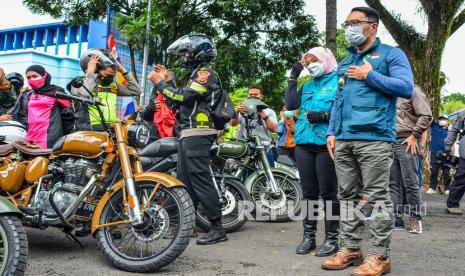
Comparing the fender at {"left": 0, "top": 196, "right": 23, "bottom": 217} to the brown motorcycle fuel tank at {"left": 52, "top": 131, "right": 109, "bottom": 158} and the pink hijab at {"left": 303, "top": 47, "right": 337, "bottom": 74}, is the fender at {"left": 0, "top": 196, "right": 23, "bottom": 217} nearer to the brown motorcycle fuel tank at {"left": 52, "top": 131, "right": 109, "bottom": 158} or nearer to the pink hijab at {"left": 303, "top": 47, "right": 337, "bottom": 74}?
the brown motorcycle fuel tank at {"left": 52, "top": 131, "right": 109, "bottom": 158}

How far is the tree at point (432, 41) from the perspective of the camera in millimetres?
12352

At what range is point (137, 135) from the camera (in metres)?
4.24

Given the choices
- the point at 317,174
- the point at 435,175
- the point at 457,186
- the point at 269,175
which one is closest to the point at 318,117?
the point at 317,174

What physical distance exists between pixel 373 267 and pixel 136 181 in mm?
1876

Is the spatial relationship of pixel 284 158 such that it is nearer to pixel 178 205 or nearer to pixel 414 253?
pixel 414 253

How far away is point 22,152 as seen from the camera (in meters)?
4.53

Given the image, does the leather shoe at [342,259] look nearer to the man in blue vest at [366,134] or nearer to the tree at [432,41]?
the man in blue vest at [366,134]

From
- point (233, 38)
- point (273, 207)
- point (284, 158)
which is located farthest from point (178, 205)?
point (233, 38)

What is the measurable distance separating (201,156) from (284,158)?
236cm

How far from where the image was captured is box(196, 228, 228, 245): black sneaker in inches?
196

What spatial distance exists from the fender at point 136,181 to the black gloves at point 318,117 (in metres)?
1.35

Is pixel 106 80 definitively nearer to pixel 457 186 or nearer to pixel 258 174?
pixel 258 174

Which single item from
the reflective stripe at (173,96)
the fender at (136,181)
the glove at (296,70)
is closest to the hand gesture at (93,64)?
the reflective stripe at (173,96)

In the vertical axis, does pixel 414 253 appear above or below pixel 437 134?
below
